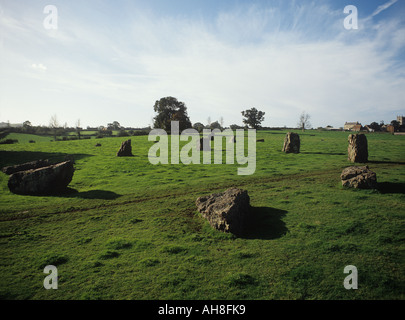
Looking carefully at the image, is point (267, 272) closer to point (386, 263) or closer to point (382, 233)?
point (386, 263)

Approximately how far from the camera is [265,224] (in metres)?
12.0

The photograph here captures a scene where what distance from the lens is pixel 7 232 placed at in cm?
1161

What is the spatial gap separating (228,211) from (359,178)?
1182cm

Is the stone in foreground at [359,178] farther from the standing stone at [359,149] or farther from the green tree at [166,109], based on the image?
the green tree at [166,109]

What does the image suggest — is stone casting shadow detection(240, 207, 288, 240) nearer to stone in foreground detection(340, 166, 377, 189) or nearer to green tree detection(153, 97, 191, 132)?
stone in foreground detection(340, 166, 377, 189)

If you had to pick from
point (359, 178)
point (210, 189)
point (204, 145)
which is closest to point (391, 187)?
point (359, 178)

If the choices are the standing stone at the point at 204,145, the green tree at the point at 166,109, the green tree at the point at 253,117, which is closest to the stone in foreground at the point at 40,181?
the standing stone at the point at 204,145

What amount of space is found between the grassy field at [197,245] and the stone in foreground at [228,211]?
477 millimetres

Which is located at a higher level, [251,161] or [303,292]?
[251,161]

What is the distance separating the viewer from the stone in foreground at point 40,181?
17.8m

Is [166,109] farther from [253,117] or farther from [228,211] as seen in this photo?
[228,211]
